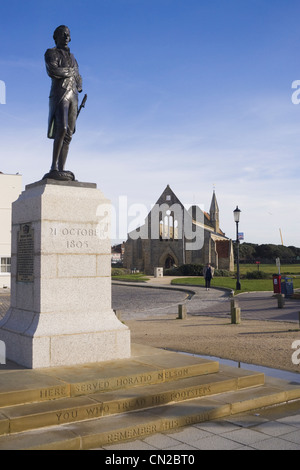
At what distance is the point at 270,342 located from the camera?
11117mm

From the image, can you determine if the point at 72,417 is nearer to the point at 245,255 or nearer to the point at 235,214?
the point at 235,214

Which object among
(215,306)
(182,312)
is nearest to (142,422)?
(182,312)

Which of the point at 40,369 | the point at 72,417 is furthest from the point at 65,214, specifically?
the point at 72,417

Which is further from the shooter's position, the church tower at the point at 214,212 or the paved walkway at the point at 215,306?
the church tower at the point at 214,212

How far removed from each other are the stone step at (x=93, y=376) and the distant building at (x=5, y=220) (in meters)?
27.1

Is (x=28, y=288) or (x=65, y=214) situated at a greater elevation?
(x=65, y=214)

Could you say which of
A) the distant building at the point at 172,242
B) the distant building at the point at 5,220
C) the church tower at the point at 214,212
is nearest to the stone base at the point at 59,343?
the distant building at the point at 5,220

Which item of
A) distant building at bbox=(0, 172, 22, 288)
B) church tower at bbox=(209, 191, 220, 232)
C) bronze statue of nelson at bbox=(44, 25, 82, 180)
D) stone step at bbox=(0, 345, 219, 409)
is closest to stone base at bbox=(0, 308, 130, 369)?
stone step at bbox=(0, 345, 219, 409)

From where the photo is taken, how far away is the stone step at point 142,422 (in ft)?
15.7

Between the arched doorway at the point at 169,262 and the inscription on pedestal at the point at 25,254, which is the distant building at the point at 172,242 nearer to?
the arched doorway at the point at 169,262

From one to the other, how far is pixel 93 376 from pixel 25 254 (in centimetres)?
242

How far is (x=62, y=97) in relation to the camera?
7855 mm

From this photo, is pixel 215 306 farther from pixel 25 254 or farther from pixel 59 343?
pixel 59 343

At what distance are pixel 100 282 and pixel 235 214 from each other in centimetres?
2211
